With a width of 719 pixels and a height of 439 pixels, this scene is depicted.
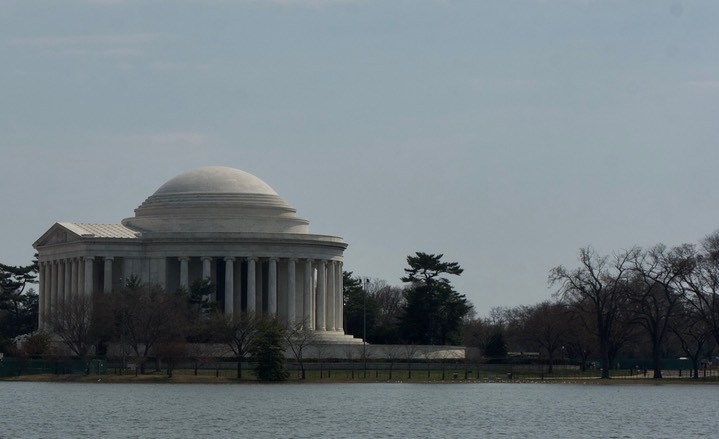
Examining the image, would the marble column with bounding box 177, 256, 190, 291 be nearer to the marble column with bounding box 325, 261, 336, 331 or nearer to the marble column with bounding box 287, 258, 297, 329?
the marble column with bounding box 287, 258, 297, 329

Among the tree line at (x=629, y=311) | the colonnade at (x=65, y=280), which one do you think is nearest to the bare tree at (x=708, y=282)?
the tree line at (x=629, y=311)

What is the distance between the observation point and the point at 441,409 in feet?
348

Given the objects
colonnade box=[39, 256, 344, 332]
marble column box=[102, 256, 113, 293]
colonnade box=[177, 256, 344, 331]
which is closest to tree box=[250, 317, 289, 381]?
colonnade box=[39, 256, 344, 332]

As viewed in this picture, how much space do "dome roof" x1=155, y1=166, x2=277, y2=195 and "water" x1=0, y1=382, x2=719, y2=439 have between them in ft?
174

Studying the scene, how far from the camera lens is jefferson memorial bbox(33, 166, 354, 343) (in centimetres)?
17888

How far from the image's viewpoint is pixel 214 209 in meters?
183

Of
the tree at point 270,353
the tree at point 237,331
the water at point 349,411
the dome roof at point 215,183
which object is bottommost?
the water at point 349,411

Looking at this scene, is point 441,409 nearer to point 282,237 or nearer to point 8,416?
point 8,416

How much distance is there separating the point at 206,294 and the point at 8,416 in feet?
258

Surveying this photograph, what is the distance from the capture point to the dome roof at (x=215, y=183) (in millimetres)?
186375

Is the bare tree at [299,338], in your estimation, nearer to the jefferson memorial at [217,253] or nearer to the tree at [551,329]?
the jefferson memorial at [217,253]

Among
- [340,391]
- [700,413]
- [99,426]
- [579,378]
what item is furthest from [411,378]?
[99,426]

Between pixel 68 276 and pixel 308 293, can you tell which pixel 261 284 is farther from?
pixel 68 276

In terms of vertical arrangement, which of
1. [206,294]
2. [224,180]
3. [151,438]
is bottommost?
[151,438]
